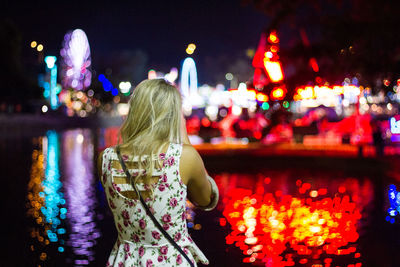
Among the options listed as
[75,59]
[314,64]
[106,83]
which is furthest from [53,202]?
[106,83]

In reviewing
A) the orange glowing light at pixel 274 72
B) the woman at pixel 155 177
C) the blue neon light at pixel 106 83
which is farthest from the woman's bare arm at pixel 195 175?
the blue neon light at pixel 106 83

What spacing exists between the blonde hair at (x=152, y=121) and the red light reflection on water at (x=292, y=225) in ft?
13.0

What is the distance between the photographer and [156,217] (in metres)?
3.25

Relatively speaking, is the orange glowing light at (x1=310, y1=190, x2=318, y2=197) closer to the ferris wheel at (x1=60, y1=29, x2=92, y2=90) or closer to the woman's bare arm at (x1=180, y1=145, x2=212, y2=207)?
the woman's bare arm at (x1=180, y1=145, x2=212, y2=207)

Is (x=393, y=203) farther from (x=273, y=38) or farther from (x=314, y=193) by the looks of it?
(x=273, y=38)

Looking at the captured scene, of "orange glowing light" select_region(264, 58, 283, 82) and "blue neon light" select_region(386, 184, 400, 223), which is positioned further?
"orange glowing light" select_region(264, 58, 283, 82)

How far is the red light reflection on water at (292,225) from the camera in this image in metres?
7.37

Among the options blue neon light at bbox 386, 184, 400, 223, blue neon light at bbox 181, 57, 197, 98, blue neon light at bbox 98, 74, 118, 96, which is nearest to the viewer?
blue neon light at bbox 386, 184, 400, 223

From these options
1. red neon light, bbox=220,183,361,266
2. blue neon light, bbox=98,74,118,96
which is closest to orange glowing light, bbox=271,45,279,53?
red neon light, bbox=220,183,361,266

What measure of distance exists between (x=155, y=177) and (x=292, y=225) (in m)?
6.11

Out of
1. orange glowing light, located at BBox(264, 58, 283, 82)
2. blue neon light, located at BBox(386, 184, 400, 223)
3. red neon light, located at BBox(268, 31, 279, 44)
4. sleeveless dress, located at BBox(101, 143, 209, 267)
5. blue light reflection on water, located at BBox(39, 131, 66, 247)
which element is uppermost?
red neon light, located at BBox(268, 31, 279, 44)

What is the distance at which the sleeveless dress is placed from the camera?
3227mm

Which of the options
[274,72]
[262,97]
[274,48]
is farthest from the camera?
[262,97]

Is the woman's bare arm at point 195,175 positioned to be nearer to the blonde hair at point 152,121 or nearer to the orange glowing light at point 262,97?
the blonde hair at point 152,121
